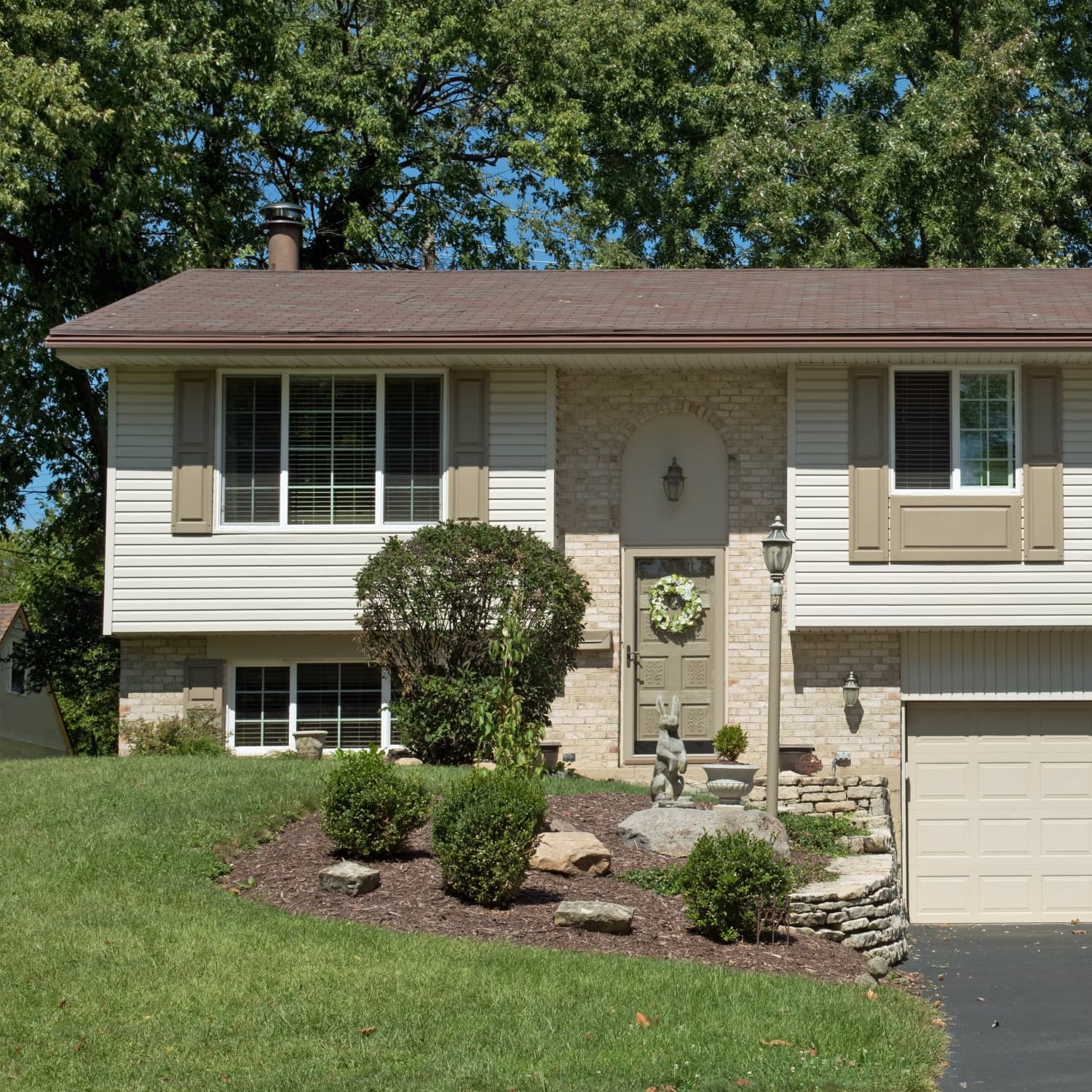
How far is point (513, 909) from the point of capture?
9523 mm

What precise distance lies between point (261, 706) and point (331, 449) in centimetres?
273

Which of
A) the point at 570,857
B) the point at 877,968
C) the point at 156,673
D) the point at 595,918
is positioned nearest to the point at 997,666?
the point at 877,968

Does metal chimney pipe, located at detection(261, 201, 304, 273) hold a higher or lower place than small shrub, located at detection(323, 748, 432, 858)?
higher

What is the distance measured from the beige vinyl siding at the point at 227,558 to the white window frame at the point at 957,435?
3445 mm

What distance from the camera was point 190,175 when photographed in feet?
72.4

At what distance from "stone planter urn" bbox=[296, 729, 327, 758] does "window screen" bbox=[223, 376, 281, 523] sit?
7.10 ft

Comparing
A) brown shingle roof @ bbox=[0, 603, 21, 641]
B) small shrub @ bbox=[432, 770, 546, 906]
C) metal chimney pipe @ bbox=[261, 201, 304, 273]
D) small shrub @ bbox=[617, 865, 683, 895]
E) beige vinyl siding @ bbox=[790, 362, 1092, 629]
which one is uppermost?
metal chimney pipe @ bbox=[261, 201, 304, 273]

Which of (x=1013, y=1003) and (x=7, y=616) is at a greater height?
(x=7, y=616)

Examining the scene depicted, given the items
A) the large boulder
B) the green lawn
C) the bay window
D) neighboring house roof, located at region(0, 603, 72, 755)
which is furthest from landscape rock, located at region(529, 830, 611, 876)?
neighboring house roof, located at region(0, 603, 72, 755)

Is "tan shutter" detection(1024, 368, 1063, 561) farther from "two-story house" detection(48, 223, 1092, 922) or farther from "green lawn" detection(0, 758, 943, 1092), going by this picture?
"green lawn" detection(0, 758, 943, 1092)

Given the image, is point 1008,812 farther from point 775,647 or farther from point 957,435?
point 775,647

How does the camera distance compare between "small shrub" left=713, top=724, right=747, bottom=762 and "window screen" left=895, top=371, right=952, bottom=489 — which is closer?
"small shrub" left=713, top=724, right=747, bottom=762

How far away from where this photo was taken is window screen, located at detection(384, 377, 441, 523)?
15734 millimetres

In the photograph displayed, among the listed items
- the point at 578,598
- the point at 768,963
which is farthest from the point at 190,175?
the point at 768,963
